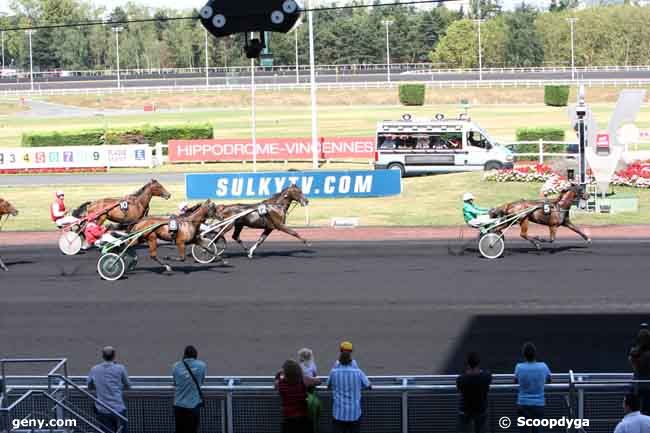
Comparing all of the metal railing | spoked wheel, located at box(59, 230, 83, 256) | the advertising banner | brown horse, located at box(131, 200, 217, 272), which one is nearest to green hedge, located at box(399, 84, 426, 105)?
the advertising banner

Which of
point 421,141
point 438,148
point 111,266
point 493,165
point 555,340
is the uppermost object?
point 421,141

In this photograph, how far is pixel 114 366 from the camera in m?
10.7

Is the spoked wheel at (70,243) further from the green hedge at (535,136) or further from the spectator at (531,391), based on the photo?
the green hedge at (535,136)

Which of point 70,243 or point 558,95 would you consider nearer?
point 70,243

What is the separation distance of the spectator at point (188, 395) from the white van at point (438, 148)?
2847 cm

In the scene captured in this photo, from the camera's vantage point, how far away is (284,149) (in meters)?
46.0

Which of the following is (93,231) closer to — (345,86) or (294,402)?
(294,402)

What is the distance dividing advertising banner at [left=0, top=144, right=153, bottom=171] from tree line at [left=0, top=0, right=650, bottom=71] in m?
63.6

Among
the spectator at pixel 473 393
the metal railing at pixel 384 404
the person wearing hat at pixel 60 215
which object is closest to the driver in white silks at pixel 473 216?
the person wearing hat at pixel 60 215

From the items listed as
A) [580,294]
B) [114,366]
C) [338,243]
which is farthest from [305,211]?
[114,366]

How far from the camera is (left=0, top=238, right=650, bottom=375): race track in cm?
1514

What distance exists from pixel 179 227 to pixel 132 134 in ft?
101

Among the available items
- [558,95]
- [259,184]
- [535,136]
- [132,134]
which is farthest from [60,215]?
[558,95]

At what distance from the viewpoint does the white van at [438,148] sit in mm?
38188
